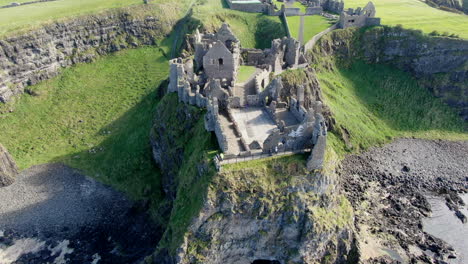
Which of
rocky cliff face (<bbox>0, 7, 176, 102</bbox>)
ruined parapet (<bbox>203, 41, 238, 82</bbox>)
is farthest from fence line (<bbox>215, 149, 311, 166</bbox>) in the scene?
rocky cliff face (<bbox>0, 7, 176, 102</bbox>)

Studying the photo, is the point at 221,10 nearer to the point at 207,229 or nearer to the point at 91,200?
the point at 91,200

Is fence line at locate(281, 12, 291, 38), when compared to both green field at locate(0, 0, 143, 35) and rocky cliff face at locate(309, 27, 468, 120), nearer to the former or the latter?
rocky cliff face at locate(309, 27, 468, 120)

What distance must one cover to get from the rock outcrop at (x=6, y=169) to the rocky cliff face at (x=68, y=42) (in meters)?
18.5

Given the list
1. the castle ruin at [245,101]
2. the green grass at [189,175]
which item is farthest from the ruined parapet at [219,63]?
the green grass at [189,175]

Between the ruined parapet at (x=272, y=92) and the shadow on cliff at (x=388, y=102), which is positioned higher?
the ruined parapet at (x=272, y=92)

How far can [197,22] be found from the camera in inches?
3588

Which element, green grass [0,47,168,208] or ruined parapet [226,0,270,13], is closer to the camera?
green grass [0,47,168,208]

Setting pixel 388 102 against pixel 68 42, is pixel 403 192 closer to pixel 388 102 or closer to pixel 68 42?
pixel 388 102

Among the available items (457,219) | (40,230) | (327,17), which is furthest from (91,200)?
(327,17)

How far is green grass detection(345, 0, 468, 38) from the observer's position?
3529 inches

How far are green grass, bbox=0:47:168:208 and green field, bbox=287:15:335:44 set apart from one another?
31.3 m

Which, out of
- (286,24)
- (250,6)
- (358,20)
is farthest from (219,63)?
(358,20)

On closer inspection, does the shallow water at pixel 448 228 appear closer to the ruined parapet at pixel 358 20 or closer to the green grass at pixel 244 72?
the green grass at pixel 244 72

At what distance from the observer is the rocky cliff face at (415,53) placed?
81.5m
